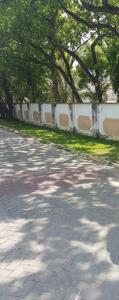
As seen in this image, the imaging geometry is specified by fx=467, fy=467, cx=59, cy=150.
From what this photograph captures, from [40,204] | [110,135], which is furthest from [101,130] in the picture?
[40,204]

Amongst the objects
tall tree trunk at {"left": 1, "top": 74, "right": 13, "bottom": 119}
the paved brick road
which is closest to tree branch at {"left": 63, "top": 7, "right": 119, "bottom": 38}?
the paved brick road

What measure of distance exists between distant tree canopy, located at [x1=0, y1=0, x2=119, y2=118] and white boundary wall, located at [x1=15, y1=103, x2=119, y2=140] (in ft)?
7.55

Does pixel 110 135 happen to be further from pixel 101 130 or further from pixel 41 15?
pixel 41 15

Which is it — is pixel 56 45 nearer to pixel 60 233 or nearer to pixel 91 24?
pixel 91 24

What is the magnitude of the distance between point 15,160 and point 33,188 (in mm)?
4532

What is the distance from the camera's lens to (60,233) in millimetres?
6941

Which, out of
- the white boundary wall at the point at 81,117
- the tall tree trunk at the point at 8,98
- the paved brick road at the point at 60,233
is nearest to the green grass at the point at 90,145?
the white boundary wall at the point at 81,117

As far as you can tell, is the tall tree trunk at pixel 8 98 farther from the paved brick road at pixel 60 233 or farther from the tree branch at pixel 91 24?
the paved brick road at pixel 60 233

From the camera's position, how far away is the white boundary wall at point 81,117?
1791cm

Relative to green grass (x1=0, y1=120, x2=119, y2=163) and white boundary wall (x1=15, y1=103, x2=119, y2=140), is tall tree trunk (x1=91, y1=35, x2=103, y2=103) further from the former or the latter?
green grass (x1=0, y1=120, x2=119, y2=163)

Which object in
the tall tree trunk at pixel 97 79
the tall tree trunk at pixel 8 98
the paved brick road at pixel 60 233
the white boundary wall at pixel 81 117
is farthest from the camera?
the tall tree trunk at pixel 8 98

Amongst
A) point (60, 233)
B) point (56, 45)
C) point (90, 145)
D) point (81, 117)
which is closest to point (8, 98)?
point (56, 45)

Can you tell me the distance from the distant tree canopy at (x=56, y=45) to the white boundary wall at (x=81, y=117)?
2.30 metres

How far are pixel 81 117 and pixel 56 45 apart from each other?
274 inches
